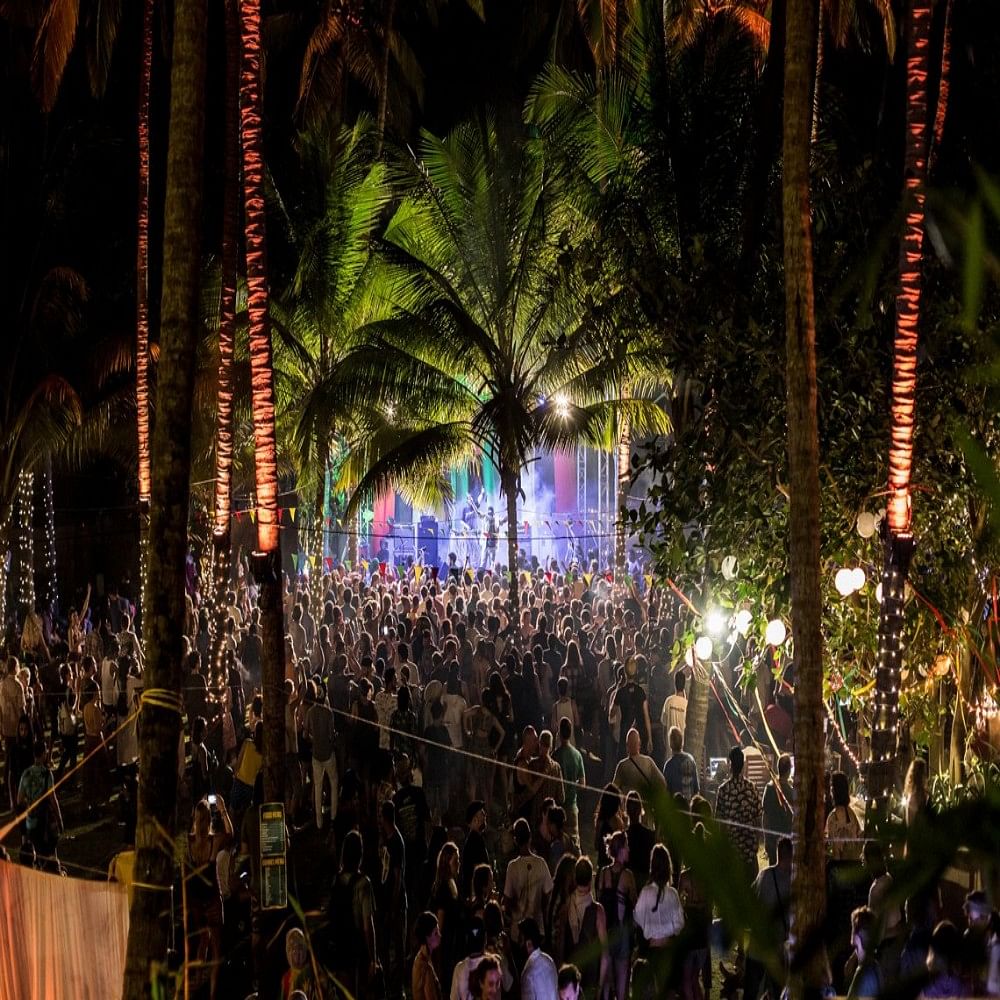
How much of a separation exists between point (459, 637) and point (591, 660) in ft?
6.32

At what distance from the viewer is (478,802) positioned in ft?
32.6

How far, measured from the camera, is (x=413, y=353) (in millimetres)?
23234

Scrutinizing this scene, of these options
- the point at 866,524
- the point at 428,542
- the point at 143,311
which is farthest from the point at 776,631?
the point at 428,542

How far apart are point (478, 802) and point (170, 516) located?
453 cm

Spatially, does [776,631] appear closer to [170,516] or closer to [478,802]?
[478,802]

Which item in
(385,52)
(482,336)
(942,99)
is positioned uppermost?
(385,52)

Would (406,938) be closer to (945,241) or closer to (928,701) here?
(928,701)

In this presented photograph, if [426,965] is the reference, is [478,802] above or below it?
above

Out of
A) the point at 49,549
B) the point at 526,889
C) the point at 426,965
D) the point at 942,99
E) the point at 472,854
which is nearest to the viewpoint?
the point at 426,965

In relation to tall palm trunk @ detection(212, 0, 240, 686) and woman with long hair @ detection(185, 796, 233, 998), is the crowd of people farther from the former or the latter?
tall palm trunk @ detection(212, 0, 240, 686)

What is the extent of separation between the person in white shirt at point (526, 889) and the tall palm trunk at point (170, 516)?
3.19 meters

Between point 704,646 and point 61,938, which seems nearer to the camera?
point 61,938

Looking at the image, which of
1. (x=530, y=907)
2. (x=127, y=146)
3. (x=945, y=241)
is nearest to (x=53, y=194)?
(x=127, y=146)

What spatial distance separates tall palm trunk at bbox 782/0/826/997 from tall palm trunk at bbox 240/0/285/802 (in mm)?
4476
